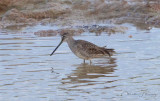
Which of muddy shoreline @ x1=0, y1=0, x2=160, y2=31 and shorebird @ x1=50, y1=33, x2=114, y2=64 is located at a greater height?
muddy shoreline @ x1=0, y1=0, x2=160, y2=31

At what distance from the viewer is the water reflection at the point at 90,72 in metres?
8.60

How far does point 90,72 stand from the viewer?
9352 millimetres

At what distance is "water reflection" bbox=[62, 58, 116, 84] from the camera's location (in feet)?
28.2

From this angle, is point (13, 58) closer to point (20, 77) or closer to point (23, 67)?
point (23, 67)

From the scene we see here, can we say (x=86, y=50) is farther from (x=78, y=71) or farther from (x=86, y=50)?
(x=78, y=71)

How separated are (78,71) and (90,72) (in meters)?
0.27

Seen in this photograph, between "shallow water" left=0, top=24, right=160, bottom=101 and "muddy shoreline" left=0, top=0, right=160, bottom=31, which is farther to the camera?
"muddy shoreline" left=0, top=0, right=160, bottom=31

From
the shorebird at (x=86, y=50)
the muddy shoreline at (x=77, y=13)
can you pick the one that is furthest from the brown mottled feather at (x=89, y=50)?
the muddy shoreline at (x=77, y=13)

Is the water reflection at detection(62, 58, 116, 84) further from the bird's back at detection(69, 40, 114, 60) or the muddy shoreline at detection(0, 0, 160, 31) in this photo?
the muddy shoreline at detection(0, 0, 160, 31)

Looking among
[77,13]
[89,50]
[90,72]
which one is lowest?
[90,72]

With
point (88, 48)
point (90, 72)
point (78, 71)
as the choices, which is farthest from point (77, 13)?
point (90, 72)

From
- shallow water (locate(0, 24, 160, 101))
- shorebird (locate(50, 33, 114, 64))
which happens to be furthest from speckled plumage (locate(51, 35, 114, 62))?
shallow water (locate(0, 24, 160, 101))

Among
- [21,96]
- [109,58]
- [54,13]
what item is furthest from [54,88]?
[54,13]

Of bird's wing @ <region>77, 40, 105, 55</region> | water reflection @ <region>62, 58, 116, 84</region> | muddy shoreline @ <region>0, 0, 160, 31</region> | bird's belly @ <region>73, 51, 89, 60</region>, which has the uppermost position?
muddy shoreline @ <region>0, 0, 160, 31</region>
